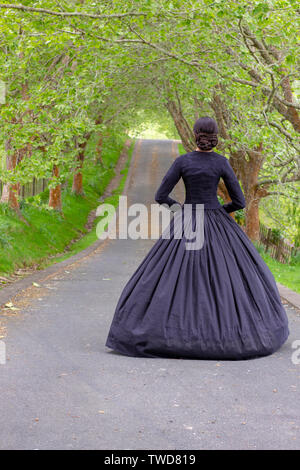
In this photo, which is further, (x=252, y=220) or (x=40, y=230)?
(x=252, y=220)

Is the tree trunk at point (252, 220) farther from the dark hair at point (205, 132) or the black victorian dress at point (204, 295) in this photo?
the dark hair at point (205, 132)

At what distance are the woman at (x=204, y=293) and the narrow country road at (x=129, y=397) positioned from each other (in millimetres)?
170

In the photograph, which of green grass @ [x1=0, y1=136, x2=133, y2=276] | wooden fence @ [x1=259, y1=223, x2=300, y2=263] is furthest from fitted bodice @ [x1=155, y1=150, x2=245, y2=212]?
wooden fence @ [x1=259, y1=223, x2=300, y2=263]

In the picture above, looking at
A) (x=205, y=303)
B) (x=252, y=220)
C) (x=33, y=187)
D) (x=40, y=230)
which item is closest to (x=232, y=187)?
(x=205, y=303)

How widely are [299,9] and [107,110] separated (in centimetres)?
1746

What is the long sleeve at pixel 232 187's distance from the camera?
6.85 m

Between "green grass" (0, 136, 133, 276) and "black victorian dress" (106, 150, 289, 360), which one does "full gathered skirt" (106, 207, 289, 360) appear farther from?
"green grass" (0, 136, 133, 276)

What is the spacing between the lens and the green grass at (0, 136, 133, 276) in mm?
15461

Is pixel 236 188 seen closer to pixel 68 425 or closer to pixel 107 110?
pixel 68 425

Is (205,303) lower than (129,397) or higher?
higher

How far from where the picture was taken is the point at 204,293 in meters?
6.37

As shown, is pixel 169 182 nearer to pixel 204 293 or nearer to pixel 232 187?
pixel 232 187
